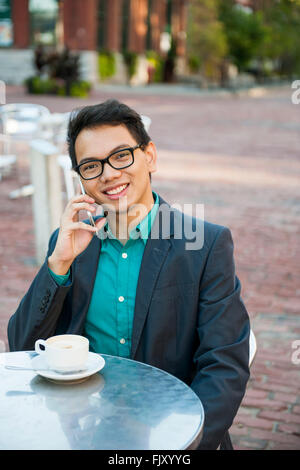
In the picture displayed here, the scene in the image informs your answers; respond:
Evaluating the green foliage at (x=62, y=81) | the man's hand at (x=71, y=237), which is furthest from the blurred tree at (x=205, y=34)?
the man's hand at (x=71, y=237)

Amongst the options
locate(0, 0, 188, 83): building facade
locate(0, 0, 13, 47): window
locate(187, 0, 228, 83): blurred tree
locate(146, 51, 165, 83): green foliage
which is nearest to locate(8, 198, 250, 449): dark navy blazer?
locate(0, 0, 188, 83): building facade

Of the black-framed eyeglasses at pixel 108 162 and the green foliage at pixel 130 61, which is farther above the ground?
the green foliage at pixel 130 61

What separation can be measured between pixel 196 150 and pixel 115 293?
1323 centimetres

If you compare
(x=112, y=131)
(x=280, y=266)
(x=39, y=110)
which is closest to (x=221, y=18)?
(x=39, y=110)

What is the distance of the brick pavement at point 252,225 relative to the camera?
4.09m

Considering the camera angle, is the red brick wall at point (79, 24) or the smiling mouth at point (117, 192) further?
the red brick wall at point (79, 24)

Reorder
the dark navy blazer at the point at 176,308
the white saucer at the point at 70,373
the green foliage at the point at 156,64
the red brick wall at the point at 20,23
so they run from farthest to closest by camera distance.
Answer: the green foliage at the point at 156,64 < the red brick wall at the point at 20,23 < the dark navy blazer at the point at 176,308 < the white saucer at the point at 70,373

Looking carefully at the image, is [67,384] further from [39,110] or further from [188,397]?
[39,110]

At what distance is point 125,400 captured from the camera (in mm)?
1874

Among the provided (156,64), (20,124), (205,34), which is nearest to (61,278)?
(20,124)

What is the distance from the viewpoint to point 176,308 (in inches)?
94.0

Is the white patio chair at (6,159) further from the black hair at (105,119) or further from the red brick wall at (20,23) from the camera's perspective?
the red brick wall at (20,23)

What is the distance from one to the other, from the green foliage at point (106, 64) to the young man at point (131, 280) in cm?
4130

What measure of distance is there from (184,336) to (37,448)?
33.0 inches
